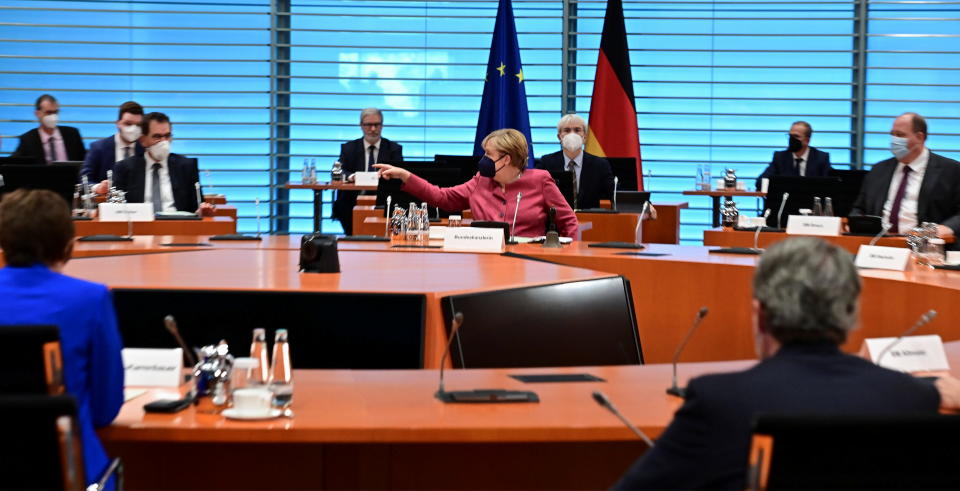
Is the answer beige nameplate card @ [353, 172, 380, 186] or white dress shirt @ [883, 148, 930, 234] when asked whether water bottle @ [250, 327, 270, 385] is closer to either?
white dress shirt @ [883, 148, 930, 234]

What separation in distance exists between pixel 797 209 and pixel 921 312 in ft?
11.3

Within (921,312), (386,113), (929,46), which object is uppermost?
(929,46)

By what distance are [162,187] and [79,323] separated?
5660mm

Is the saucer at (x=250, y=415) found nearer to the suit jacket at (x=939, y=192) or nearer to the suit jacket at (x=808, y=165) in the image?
the suit jacket at (x=939, y=192)

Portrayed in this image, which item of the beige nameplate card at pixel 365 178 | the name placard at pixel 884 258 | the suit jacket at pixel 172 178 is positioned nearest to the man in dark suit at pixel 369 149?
the beige nameplate card at pixel 365 178

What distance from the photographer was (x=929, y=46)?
12.5m

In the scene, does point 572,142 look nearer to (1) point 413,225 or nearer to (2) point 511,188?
(2) point 511,188

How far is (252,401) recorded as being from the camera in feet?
7.81

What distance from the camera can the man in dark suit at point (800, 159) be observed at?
11.0 meters

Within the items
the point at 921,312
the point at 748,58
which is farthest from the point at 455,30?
the point at 921,312

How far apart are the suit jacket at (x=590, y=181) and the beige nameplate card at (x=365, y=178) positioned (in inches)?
69.5

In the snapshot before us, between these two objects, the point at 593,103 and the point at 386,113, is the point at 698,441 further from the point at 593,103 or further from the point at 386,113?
the point at 386,113

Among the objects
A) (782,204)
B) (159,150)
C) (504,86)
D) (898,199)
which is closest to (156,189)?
(159,150)

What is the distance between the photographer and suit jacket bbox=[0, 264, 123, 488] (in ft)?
7.59
